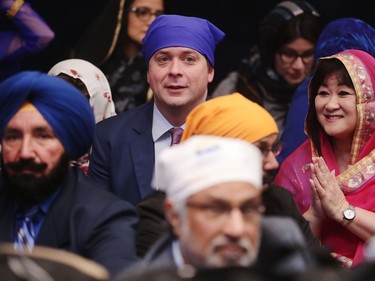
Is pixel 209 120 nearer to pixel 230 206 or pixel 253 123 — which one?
pixel 253 123

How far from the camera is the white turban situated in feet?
13.6

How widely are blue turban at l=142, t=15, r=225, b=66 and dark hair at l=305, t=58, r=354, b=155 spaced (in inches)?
19.8

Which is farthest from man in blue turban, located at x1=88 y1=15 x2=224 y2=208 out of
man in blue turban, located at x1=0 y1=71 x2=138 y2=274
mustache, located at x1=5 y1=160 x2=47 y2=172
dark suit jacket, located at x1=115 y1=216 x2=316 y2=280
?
dark suit jacket, located at x1=115 y1=216 x2=316 y2=280

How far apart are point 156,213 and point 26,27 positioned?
222 centimetres

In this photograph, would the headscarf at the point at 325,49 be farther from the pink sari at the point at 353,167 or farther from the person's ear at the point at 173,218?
the person's ear at the point at 173,218

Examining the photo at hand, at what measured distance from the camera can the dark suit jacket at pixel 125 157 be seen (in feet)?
19.2

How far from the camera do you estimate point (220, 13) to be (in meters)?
8.24

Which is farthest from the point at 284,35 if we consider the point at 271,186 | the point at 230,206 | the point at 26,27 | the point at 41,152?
the point at 230,206

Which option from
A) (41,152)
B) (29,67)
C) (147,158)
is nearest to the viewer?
(41,152)

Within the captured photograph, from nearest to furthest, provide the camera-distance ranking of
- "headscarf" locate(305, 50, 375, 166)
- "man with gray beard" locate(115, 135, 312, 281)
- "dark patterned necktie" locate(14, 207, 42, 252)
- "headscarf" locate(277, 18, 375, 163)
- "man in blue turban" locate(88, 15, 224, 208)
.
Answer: "man with gray beard" locate(115, 135, 312, 281) < "dark patterned necktie" locate(14, 207, 42, 252) < "man in blue turban" locate(88, 15, 224, 208) < "headscarf" locate(305, 50, 375, 166) < "headscarf" locate(277, 18, 375, 163)

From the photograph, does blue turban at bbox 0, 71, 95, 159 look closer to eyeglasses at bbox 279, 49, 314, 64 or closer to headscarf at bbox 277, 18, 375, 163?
headscarf at bbox 277, 18, 375, 163

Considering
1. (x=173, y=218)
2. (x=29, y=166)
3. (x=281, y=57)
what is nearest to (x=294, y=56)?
(x=281, y=57)

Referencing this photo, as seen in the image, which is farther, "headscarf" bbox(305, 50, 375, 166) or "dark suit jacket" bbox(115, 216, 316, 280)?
"headscarf" bbox(305, 50, 375, 166)

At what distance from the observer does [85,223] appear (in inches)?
194
